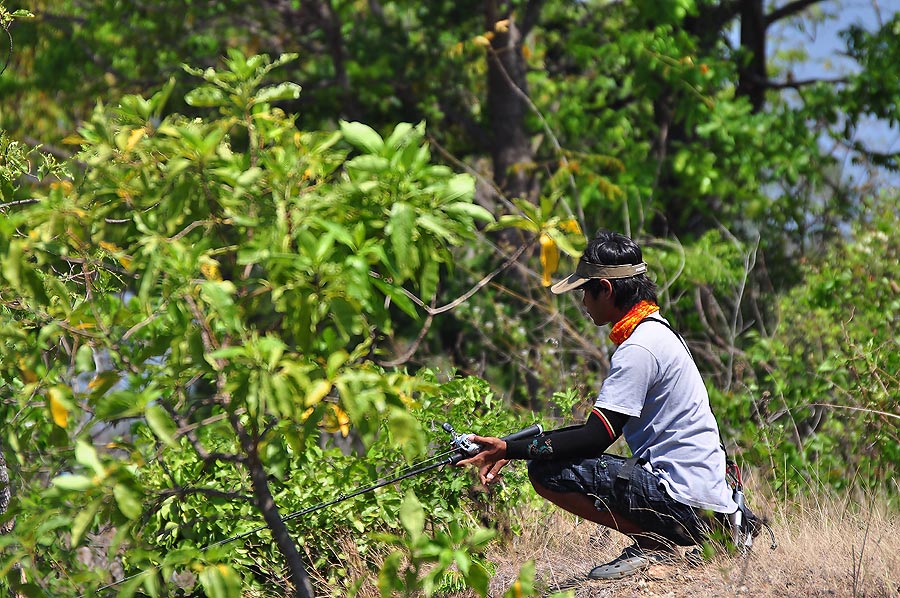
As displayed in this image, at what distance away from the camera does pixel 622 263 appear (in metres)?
4.01

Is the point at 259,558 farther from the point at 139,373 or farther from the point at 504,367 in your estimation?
the point at 504,367

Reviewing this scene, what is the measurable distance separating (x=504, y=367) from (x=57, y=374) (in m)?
5.96

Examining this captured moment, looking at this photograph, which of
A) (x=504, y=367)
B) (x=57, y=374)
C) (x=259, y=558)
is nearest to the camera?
(x=259, y=558)

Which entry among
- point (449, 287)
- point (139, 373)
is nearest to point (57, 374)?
point (139, 373)

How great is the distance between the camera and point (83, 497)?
276 centimetres

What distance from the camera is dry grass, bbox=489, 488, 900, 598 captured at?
373 centimetres

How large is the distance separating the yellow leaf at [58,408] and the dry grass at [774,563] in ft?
5.16

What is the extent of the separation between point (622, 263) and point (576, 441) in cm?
69

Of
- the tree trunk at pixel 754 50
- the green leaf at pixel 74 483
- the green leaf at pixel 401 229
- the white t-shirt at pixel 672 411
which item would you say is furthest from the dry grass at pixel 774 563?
the tree trunk at pixel 754 50

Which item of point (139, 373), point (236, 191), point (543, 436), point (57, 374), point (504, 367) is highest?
point (236, 191)

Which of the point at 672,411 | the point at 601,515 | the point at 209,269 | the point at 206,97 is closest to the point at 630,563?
the point at 601,515

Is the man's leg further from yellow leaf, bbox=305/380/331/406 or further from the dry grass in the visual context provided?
yellow leaf, bbox=305/380/331/406

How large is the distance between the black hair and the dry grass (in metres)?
1.00

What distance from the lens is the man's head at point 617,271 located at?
13.1ft
